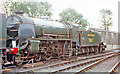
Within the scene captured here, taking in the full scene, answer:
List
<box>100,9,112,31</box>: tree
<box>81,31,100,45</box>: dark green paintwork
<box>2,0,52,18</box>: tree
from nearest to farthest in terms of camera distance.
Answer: <box>81,31,100,45</box>: dark green paintwork → <box>2,0,52,18</box>: tree → <box>100,9,112,31</box>: tree

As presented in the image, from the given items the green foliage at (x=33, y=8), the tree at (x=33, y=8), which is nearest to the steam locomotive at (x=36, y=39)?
the tree at (x=33, y=8)

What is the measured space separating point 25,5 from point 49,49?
15804mm

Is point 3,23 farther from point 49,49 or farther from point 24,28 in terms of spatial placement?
point 49,49

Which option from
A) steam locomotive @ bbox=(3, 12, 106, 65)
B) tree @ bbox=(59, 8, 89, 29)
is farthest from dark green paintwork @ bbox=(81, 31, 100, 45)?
tree @ bbox=(59, 8, 89, 29)

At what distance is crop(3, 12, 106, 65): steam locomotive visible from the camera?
9594 millimetres

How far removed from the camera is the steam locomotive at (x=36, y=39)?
9594mm

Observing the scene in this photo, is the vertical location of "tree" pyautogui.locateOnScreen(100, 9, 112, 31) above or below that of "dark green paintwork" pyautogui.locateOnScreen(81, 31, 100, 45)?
above

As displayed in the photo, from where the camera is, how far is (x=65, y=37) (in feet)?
45.3

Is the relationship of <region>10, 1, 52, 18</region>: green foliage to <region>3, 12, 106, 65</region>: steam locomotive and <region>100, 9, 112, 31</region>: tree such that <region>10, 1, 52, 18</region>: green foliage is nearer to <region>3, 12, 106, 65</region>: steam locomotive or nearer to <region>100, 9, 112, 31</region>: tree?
<region>3, 12, 106, 65</region>: steam locomotive

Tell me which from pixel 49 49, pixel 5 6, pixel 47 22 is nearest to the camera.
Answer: pixel 49 49

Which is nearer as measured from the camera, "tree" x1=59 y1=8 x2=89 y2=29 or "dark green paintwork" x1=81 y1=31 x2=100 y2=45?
"dark green paintwork" x1=81 y1=31 x2=100 y2=45

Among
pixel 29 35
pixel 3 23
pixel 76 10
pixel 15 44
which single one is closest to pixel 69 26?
pixel 29 35

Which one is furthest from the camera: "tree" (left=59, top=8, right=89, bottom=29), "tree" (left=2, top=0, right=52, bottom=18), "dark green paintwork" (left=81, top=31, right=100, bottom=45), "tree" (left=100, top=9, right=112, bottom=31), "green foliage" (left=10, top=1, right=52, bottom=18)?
"tree" (left=100, top=9, right=112, bottom=31)

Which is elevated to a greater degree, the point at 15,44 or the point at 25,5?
the point at 25,5
